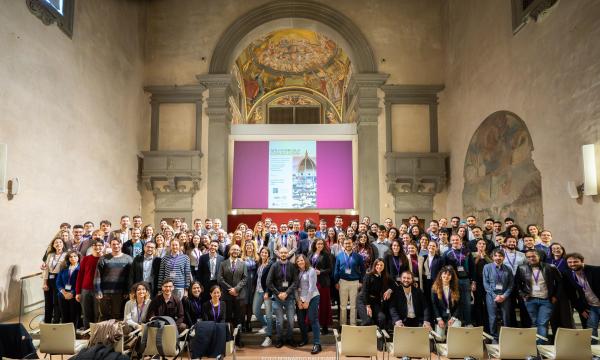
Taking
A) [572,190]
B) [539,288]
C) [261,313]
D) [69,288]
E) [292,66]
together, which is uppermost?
[292,66]

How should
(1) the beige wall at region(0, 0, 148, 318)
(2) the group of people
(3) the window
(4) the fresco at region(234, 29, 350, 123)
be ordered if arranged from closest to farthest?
(2) the group of people, (1) the beige wall at region(0, 0, 148, 318), (3) the window, (4) the fresco at region(234, 29, 350, 123)

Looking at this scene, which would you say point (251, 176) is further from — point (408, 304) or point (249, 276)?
point (408, 304)

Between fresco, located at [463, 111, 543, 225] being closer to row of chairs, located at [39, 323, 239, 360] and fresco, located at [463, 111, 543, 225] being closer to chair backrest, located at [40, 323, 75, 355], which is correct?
row of chairs, located at [39, 323, 239, 360]

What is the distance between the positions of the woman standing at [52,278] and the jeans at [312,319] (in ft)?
12.3

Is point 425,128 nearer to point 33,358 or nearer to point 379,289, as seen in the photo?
point 379,289

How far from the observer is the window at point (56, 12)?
8.40 m

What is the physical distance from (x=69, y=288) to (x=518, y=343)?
617 cm

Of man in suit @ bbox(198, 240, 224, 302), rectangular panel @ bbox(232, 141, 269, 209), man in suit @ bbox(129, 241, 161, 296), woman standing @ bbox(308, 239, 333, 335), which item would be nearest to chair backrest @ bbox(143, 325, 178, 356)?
man in suit @ bbox(129, 241, 161, 296)

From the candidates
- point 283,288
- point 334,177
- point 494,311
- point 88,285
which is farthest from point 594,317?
point 334,177

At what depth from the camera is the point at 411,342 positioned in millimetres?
→ 4781

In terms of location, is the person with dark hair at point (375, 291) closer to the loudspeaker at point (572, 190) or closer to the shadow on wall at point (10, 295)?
the loudspeaker at point (572, 190)

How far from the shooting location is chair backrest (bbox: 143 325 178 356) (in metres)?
4.80

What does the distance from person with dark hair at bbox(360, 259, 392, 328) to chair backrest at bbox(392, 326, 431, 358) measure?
1.32m

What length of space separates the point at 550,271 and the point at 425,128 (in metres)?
9.02
